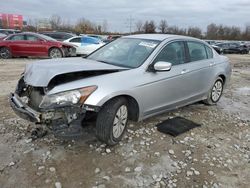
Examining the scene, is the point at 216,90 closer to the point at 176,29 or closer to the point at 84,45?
the point at 84,45

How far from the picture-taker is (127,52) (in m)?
4.62

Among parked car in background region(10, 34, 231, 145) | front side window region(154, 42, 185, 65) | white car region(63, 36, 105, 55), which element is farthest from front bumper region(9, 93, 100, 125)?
white car region(63, 36, 105, 55)

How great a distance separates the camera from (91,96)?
11.1ft

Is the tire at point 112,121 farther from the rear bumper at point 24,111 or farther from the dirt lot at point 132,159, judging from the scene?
the rear bumper at point 24,111

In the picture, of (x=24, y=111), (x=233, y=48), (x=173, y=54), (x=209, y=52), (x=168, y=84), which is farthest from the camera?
(x=233, y=48)

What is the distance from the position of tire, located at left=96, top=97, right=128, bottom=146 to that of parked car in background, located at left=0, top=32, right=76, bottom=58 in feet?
35.7

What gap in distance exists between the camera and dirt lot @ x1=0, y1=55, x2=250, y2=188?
3137 millimetres

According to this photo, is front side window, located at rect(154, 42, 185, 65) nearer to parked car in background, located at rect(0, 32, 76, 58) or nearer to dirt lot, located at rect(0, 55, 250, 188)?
dirt lot, located at rect(0, 55, 250, 188)

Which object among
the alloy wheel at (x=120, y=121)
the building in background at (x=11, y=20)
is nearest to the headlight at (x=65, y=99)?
the alloy wheel at (x=120, y=121)

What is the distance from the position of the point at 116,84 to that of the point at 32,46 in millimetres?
11599

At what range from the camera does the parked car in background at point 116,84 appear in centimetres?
336

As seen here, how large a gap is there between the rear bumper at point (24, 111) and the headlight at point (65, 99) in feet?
0.46

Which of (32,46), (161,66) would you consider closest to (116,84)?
(161,66)

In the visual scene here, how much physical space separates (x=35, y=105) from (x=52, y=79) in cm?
45
